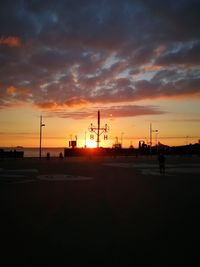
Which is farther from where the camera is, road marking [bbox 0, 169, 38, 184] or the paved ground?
road marking [bbox 0, 169, 38, 184]

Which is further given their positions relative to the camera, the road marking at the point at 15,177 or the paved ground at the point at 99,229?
the road marking at the point at 15,177

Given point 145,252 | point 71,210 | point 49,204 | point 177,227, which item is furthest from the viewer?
point 49,204

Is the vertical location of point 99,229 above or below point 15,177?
below

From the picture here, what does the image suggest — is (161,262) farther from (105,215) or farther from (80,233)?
(105,215)

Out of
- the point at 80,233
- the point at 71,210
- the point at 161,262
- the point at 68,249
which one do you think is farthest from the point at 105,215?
the point at 161,262

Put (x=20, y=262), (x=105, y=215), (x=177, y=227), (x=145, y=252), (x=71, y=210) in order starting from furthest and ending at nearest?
(x=71, y=210) → (x=105, y=215) → (x=177, y=227) → (x=145, y=252) → (x=20, y=262)

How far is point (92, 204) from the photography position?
493 inches

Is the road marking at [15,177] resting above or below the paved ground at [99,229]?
above

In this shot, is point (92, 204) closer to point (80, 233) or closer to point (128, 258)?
point (80, 233)

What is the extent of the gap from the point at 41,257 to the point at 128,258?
1558mm

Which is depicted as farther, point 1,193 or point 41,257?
point 1,193

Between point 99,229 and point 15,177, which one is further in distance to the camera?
point 15,177

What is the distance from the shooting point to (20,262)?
6340 millimetres

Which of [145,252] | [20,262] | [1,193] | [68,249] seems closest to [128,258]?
[145,252]
